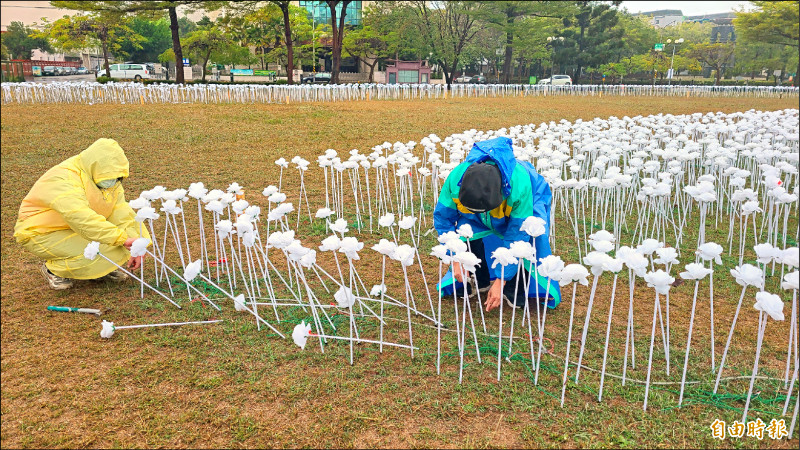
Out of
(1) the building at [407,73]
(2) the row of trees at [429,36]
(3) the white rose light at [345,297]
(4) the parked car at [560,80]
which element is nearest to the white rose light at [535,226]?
(3) the white rose light at [345,297]

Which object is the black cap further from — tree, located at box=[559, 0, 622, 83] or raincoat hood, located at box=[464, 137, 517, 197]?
tree, located at box=[559, 0, 622, 83]

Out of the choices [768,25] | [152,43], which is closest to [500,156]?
[768,25]

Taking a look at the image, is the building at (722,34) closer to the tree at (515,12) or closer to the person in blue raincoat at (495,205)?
the tree at (515,12)

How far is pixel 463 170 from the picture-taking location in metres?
3.60

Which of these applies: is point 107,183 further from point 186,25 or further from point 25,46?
point 186,25

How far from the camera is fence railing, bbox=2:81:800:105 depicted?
19.6m

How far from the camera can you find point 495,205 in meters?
3.17

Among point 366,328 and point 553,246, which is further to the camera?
point 553,246

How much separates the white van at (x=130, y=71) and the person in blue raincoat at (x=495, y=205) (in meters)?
38.9

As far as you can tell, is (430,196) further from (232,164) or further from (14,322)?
(14,322)

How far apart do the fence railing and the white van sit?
15.9 meters

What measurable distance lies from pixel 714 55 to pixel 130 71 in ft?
140

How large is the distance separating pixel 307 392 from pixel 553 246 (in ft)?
11.1

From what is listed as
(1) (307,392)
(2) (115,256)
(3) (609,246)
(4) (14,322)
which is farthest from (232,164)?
(3) (609,246)
